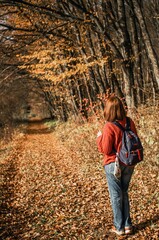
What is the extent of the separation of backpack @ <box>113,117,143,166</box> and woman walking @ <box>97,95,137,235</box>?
0.07 metres

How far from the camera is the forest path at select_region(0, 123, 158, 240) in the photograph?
5.22 meters

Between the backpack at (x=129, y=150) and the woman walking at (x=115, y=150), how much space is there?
0.07 metres

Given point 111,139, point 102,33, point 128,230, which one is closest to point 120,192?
point 128,230

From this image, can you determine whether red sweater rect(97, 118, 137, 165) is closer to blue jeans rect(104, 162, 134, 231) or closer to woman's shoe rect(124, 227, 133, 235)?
blue jeans rect(104, 162, 134, 231)

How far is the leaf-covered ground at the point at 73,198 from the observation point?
518 cm

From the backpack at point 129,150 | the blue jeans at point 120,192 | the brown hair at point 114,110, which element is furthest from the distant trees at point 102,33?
the blue jeans at point 120,192

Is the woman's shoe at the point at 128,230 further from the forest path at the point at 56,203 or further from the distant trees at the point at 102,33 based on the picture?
the distant trees at the point at 102,33

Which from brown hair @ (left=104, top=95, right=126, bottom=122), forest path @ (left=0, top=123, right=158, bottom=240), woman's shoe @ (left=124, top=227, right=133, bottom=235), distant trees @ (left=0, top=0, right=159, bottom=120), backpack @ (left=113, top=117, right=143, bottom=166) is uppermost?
distant trees @ (left=0, top=0, right=159, bottom=120)

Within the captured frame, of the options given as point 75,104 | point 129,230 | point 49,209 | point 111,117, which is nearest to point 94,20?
point 111,117

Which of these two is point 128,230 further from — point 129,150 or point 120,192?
point 129,150

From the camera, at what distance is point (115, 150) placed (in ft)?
13.8

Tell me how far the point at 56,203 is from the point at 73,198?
48 centimetres

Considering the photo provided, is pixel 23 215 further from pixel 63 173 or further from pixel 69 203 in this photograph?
pixel 63 173

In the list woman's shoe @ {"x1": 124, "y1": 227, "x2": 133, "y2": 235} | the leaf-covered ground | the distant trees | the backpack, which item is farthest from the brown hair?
the distant trees
